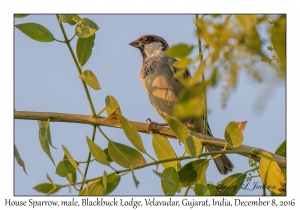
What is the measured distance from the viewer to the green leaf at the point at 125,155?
6.89ft

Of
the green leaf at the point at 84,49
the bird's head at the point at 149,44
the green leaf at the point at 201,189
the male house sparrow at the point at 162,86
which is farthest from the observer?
the bird's head at the point at 149,44

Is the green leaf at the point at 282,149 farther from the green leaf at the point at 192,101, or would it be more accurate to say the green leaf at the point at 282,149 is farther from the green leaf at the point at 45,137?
the green leaf at the point at 192,101

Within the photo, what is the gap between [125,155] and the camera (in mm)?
2150

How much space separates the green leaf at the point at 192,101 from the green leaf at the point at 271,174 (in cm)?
134

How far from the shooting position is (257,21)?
3.36 ft

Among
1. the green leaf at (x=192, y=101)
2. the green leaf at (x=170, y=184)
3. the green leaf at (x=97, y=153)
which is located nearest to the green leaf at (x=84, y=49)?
the green leaf at (x=97, y=153)

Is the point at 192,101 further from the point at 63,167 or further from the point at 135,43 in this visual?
the point at 135,43

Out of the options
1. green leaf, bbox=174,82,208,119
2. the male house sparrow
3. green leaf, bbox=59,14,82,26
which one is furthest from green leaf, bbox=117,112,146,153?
the male house sparrow

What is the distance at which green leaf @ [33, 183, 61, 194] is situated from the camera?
1.82m

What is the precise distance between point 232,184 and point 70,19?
55.4 inches

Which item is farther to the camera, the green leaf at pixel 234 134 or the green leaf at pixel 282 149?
the green leaf at pixel 282 149

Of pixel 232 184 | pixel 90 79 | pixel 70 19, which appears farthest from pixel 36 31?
pixel 232 184

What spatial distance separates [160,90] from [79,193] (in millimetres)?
3146

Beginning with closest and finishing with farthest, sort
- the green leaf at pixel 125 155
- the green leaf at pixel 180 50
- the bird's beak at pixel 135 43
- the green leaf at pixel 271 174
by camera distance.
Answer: the green leaf at pixel 180 50, the green leaf at pixel 125 155, the green leaf at pixel 271 174, the bird's beak at pixel 135 43
